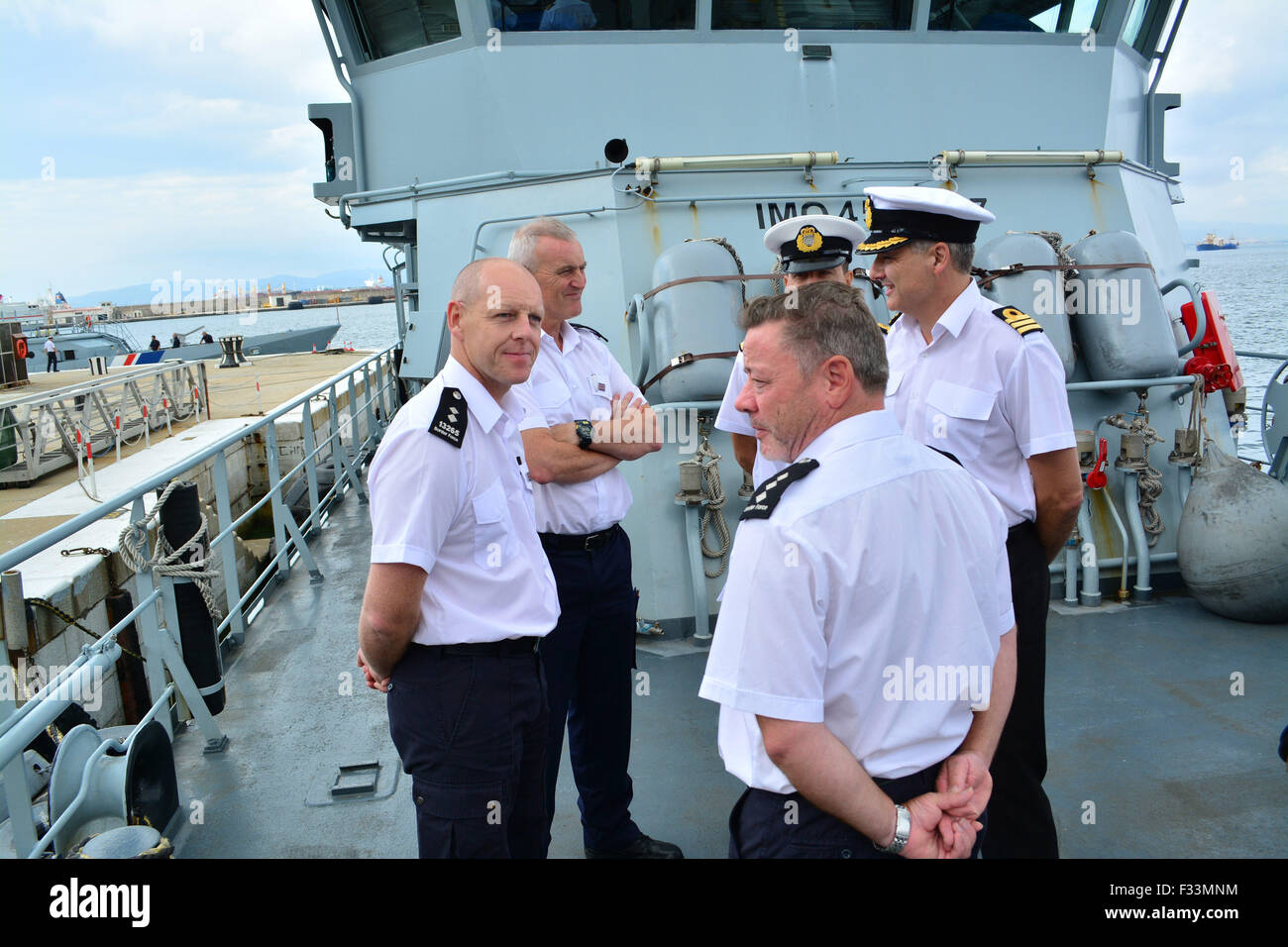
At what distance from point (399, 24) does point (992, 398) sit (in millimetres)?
4868

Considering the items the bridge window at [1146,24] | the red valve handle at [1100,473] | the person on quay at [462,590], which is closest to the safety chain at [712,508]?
the red valve handle at [1100,473]

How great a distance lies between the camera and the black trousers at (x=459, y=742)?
1775mm

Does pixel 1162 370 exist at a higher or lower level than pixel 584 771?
higher

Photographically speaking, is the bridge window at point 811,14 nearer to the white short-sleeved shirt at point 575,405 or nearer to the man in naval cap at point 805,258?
the man in naval cap at point 805,258

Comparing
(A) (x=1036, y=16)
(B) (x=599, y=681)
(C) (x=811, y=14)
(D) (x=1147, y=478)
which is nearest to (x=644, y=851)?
(B) (x=599, y=681)

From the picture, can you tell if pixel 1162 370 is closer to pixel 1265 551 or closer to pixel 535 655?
pixel 1265 551

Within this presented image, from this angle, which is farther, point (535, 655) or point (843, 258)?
point (843, 258)

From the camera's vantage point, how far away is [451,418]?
1764mm

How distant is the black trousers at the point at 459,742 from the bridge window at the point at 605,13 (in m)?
4.18

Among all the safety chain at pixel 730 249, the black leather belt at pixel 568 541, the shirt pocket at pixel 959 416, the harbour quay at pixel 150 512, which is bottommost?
the harbour quay at pixel 150 512

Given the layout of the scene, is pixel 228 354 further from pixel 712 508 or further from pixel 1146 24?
pixel 712 508
